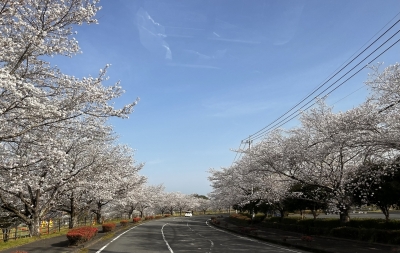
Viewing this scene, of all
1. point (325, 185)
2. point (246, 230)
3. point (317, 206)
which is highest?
point (325, 185)

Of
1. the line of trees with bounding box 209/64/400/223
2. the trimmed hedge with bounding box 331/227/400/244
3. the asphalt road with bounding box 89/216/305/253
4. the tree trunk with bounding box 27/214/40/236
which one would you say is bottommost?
the asphalt road with bounding box 89/216/305/253

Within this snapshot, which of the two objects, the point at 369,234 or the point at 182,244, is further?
the point at 182,244

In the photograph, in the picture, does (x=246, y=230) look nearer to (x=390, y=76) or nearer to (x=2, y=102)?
(x=390, y=76)

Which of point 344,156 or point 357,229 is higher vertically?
point 344,156

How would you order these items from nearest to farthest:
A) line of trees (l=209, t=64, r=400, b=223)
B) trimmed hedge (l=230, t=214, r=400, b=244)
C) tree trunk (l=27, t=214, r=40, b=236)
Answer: line of trees (l=209, t=64, r=400, b=223) < trimmed hedge (l=230, t=214, r=400, b=244) < tree trunk (l=27, t=214, r=40, b=236)

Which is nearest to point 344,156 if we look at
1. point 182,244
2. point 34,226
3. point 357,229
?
point 357,229

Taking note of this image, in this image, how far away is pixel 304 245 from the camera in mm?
16312

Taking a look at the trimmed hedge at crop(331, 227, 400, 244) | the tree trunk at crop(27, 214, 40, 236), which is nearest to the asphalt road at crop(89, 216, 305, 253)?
the tree trunk at crop(27, 214, 40, 236)

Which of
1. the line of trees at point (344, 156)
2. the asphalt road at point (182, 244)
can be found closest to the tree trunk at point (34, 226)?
the asphalt road at point (182, 244)

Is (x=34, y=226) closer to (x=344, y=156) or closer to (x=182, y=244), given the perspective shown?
(x=182, y=244)

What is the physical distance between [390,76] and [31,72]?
1226 centimetres

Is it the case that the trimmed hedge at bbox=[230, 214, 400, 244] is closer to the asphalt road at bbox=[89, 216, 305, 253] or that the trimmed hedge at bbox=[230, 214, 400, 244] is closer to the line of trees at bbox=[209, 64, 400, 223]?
the line of trees at bbox=[209, 64, 400, 223]

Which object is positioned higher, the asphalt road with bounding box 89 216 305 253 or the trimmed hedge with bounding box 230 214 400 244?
the trimmed hedge with bounding box 230 214 400 244

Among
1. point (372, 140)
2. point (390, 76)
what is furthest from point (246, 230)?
point (390, 76)
